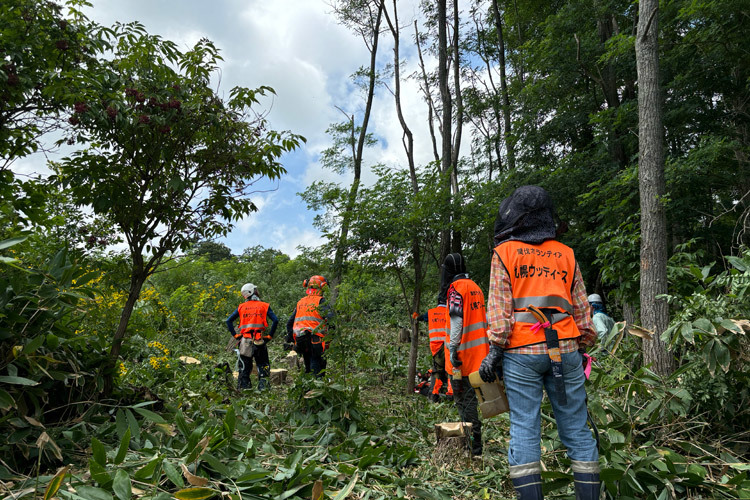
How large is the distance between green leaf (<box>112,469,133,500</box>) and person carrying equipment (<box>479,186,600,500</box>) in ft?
6.42

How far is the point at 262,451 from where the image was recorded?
308cm

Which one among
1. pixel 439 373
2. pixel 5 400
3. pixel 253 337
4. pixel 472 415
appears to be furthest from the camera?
pixel 253 337

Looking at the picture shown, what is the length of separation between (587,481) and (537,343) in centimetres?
79

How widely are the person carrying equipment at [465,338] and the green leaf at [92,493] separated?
2.84 m

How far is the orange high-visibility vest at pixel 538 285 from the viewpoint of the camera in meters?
2.55

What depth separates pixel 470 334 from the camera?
4227mm

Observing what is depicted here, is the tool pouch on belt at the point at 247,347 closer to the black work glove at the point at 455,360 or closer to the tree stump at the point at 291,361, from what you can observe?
the tree stump at the point at 291,361

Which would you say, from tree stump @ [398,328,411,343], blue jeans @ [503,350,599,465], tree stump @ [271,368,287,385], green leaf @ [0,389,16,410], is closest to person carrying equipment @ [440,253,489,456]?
blue jeans @ [503,350,599,465]

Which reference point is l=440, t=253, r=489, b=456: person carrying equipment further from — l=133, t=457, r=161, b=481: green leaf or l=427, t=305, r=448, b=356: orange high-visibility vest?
l=133, t=457, r=161, b=481: green leaf

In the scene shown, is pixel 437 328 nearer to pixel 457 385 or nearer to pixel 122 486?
pixel 457 385

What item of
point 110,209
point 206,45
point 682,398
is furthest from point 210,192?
Result: point 682,398

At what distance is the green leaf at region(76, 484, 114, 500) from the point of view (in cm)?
206

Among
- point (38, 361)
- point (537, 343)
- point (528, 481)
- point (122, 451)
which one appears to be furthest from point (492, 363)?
point (38, 361)

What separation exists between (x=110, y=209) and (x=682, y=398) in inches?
186
